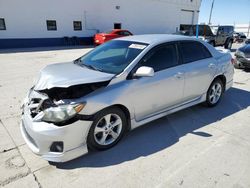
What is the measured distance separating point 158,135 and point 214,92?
1.91 metres

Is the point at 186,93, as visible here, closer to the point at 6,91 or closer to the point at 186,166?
the point at 186,166

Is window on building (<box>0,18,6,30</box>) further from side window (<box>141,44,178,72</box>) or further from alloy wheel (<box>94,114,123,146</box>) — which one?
alloy wheel (<box>94,114,123,146</box>)

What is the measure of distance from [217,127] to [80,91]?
2.57 meters

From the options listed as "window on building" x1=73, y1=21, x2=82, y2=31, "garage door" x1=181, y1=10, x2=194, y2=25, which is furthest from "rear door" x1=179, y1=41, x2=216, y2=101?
"garage door" x1=181, y1=10, x2=194, y2=25

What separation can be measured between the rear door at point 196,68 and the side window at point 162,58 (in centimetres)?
25

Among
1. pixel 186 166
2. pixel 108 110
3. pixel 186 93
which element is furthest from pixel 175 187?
pixel 186 93

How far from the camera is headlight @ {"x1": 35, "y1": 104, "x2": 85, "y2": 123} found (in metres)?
2.51

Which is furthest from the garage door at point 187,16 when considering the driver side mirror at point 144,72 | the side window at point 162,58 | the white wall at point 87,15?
the driver side mirror at point 144,72

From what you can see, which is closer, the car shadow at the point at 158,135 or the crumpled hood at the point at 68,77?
the crumpled hood at the point at 68,77

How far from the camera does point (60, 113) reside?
99.0 inches

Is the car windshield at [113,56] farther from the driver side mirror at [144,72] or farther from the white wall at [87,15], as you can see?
the white wall at [87,15]

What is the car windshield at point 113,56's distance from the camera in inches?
127

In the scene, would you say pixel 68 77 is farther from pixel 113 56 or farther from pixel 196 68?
pixel 196 68

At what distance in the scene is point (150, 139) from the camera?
3359 mm
